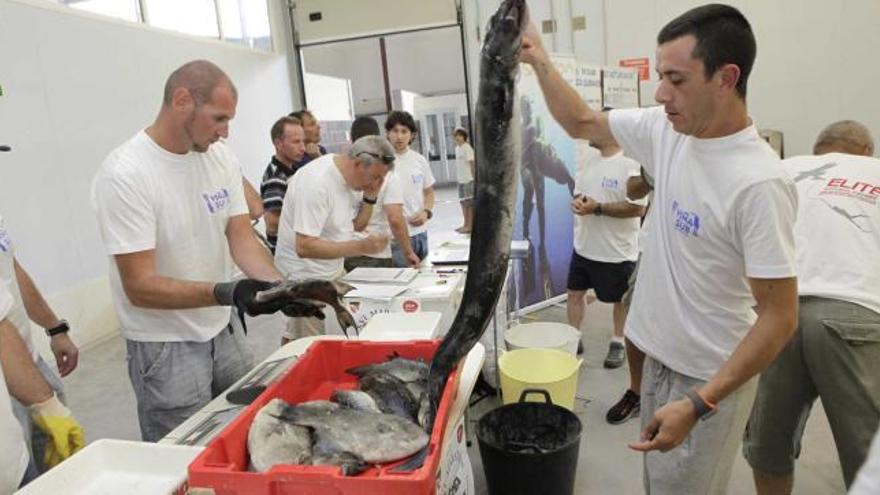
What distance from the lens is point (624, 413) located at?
275cm

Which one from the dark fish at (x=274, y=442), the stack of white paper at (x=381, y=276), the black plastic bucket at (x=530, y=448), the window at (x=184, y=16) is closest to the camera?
the dark fish at (x=274, y=442)

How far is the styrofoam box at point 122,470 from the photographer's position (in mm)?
1042

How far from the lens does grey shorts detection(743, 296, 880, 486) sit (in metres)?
1.63

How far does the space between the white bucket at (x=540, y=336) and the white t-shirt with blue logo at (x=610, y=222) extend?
485 millimetres

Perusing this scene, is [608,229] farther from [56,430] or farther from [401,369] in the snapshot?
[56,430]

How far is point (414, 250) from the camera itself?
3.80 m

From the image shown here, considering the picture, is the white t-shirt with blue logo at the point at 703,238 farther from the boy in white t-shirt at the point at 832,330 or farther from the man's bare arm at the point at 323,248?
the man's bare arm at the point at 323,248

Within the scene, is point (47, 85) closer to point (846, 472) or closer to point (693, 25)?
point (693, 25)

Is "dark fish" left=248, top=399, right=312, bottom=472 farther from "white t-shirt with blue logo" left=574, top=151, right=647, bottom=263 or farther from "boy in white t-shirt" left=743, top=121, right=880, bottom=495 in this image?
"white t-shirt with blue logo" left=574, top=151, right=647, bottom=263

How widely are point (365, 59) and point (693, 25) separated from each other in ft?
37.7

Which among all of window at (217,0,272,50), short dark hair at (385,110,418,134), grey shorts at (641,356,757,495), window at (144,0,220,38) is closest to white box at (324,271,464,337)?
grey shorts at (641,356,757,495)

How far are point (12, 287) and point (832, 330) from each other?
92.8 inches

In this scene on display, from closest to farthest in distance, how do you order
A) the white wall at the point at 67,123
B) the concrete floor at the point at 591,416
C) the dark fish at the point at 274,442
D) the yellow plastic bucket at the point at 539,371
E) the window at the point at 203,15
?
the dark fish at the point at 274,442
the concrete floor at the point at 591,416
the yellow plastic bucket at the point at 539,371
the white wall at the point at 67,123
the window at the point at 203,15

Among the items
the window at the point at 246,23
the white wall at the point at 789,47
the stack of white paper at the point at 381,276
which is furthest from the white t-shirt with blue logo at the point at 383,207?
the window at the point at 246,23
